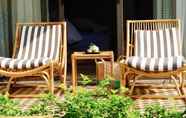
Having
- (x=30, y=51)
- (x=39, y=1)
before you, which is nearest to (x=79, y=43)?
(x=39, y=1)

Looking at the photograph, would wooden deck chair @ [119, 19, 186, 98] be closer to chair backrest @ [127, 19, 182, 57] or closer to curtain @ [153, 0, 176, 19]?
chair backrest @ [127, 19, 182, 57]

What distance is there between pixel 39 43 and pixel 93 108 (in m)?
3.59

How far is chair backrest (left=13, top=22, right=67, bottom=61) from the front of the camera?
20.9 ft

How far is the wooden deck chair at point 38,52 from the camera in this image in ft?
19.1

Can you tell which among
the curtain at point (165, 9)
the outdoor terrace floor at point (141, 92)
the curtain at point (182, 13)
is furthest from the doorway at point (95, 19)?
the curtain at point (182, 13)

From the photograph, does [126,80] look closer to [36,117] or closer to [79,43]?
[79,43]

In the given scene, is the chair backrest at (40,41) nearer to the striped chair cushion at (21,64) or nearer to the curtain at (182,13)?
the striped chair cushion at (21,64)

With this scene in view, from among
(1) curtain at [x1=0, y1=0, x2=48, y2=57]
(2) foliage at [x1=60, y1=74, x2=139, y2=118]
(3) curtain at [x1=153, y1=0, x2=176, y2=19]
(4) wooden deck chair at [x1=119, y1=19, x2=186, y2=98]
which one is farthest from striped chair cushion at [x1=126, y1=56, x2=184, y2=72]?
(2) foliage at [x1=60, y1=74, x2=139, y2=118]

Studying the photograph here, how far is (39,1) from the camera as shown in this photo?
7.13 m

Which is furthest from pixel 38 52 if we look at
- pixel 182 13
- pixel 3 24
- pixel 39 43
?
pixel 182 13

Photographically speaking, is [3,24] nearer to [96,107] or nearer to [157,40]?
→ [157,40]

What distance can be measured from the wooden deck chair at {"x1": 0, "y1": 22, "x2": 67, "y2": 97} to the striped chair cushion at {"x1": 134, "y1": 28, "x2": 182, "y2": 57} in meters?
0.90

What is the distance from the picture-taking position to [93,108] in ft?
9.88

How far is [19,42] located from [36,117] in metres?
3.78
